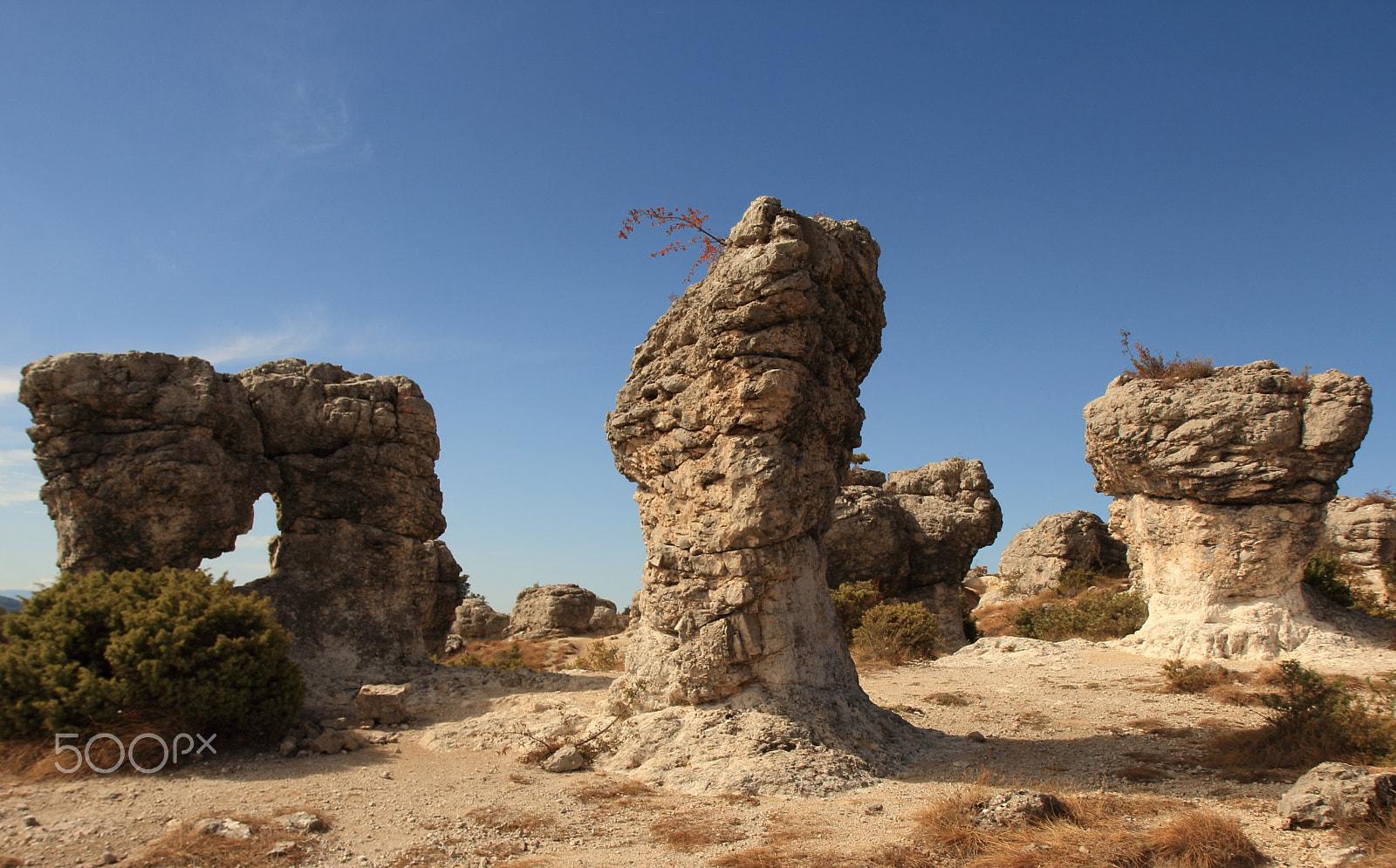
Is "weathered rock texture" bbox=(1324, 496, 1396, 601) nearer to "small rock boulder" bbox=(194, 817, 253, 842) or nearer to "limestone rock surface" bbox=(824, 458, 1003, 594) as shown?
"limestone rock surface" bbox=(824, 458, 1003, 594)

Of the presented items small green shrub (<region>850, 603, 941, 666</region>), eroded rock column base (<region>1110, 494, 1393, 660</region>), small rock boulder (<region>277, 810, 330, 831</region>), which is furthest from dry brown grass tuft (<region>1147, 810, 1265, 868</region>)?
small green shrub (<region>850, 603, 941, 666</region>)

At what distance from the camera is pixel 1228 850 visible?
4.87 metres

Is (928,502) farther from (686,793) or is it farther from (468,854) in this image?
(468,854)

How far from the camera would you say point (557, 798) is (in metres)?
7.11

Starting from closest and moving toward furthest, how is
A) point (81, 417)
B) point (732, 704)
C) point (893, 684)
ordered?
point (732, 704)
point (81, 417)
point (893, 684)

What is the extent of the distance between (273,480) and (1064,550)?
69.4 ft

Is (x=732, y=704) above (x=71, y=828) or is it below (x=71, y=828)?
above

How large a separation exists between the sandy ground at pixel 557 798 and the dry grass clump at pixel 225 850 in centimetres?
12

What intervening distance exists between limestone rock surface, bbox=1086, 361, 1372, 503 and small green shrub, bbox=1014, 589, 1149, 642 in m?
3.00

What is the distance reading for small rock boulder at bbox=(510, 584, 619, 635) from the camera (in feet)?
85.4

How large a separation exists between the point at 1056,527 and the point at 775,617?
19.7 metres

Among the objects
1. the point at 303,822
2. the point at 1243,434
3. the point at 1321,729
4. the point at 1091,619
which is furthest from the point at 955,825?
the point at 1091,619

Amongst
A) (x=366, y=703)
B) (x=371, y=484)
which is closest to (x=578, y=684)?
(x=366, y=703)

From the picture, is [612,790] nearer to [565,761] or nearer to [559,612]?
[565,761]
